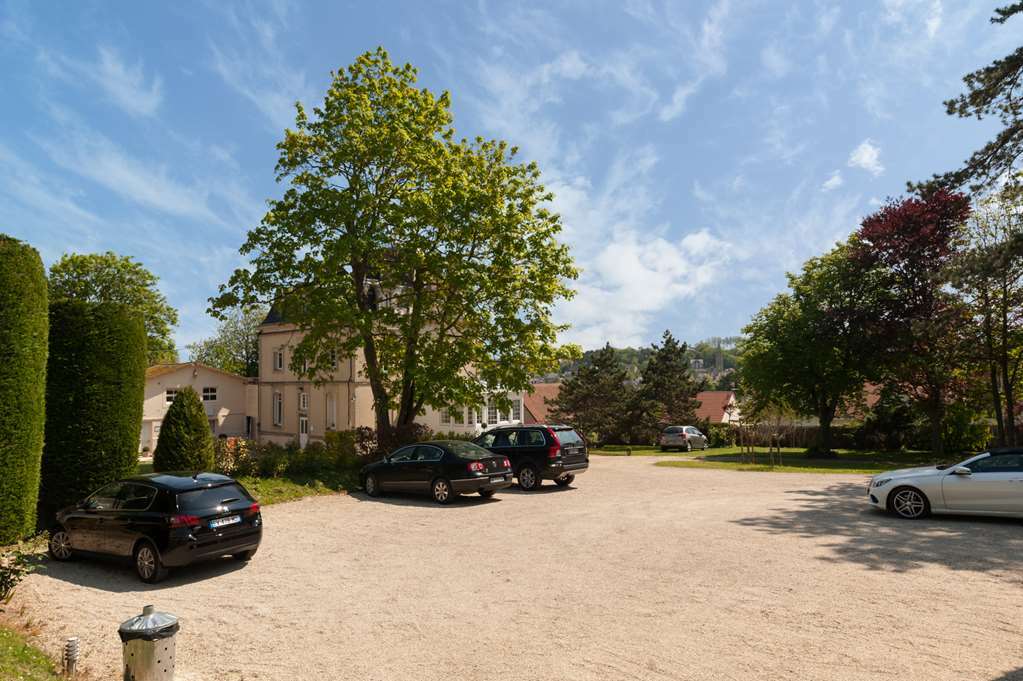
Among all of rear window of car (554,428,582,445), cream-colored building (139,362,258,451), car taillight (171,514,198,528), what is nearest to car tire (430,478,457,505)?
rear window of car (554,428,582,445)

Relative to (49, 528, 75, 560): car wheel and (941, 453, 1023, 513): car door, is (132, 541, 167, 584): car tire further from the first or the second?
(941, 453, 1023, 513): car door

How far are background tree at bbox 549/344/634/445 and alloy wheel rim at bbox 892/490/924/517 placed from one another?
3136cm

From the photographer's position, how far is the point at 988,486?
1142 cm

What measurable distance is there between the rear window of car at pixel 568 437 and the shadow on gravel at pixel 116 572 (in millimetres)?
9822

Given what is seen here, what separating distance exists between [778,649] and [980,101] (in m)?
16.0

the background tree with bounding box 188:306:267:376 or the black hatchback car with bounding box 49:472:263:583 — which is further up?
the background tree with bounding box 188:306:267:376

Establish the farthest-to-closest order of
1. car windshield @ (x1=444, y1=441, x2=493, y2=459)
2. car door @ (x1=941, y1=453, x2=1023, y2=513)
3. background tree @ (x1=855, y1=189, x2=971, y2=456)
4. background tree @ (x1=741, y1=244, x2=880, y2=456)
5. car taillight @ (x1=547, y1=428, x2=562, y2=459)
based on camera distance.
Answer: background tree @ (x1=741, y1=244, x2=880, y2=456), background tree @ (x1=855, y1=189, x2=971, y2=456), car taillight @ (x1=547, y1=428, x2=562, y2=459), car windshield @ (x1=444, y1=441, x2=493, y2=459), car door @ (x1=941, y1=453, x2=1023, y2=513)

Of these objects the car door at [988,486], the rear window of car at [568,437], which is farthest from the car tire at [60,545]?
the car door at [988,486]

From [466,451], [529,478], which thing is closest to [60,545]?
[466,451]

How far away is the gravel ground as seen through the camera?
225 inches

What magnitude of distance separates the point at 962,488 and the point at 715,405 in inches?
2096

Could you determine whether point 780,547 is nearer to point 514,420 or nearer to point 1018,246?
point 1018,246

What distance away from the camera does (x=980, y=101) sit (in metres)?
15.5

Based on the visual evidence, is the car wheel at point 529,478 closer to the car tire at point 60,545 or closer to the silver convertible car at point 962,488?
the silver convertible car at point 962,488
